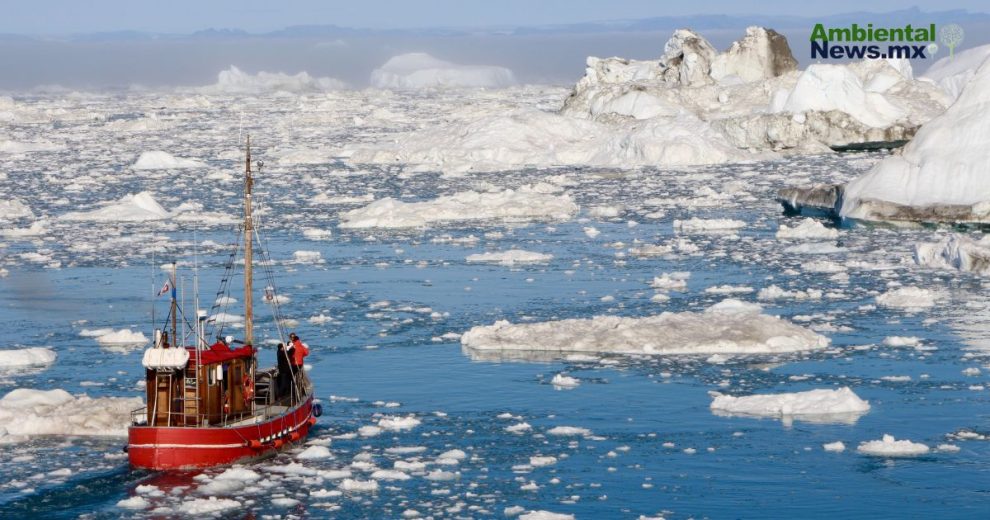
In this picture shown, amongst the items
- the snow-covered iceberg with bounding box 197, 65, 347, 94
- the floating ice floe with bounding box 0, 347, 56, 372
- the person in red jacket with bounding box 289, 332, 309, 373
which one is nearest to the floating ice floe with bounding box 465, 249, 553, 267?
the floating ice floe with bounding box 0, 347, 56, 372

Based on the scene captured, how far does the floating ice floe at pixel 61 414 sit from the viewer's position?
66.3 ft

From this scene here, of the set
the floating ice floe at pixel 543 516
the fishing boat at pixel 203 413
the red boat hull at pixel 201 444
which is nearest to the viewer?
the floating ice floe at pixel 543 516

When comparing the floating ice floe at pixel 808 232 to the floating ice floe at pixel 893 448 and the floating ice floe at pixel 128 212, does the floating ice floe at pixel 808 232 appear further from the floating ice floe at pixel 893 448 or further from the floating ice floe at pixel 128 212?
the floating ice floe at pixel 893 448

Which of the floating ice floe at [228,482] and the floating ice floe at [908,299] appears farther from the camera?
the floating ice floe at [908,299]

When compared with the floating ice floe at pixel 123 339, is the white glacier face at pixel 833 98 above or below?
above

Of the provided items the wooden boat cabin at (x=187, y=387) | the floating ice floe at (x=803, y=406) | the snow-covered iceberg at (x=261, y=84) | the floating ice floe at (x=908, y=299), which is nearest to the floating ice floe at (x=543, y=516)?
the wooden boat cabin at (x=187, y=387)

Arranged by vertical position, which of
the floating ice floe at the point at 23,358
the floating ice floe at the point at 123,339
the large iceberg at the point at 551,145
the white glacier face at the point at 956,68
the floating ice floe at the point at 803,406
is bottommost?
the floating ice floe at the point at 803,406

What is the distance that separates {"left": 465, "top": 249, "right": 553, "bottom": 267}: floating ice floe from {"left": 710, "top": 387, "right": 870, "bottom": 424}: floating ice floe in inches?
544

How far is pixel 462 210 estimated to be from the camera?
43375 mm

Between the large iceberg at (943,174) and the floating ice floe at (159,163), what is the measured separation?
2914cm

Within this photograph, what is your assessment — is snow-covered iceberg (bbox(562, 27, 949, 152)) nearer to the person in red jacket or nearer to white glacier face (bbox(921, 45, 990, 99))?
white glacier face (bbox(921, 45, 990, 99))

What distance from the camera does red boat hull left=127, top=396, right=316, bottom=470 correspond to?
18.5 meters

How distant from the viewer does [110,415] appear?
20.6 m

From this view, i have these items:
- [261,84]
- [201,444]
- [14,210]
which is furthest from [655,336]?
[261,84]
